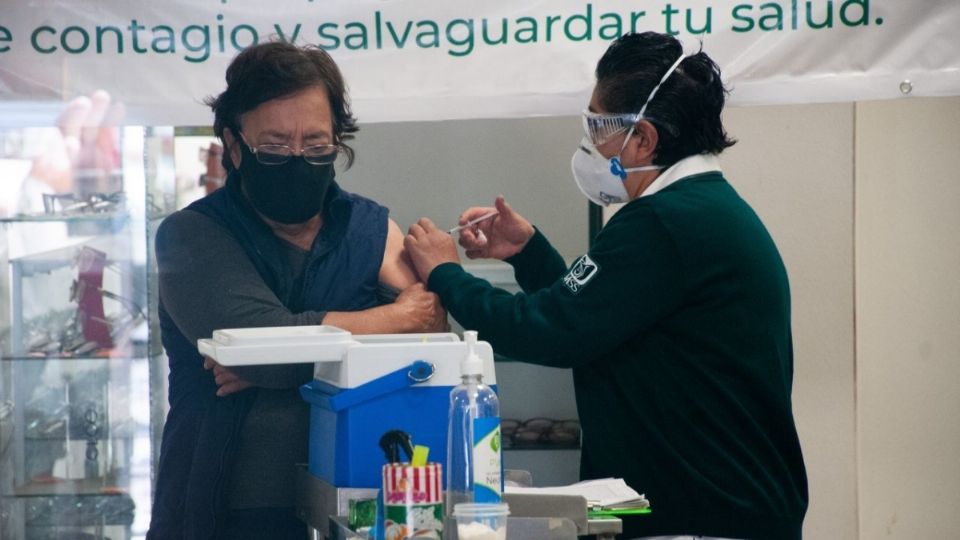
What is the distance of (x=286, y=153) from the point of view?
2.82 meters

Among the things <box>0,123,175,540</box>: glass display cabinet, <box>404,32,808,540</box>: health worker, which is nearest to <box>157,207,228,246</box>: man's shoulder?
<box>404,32,808,540</box>: health worker

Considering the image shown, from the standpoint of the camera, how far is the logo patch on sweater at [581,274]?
2.54 metres

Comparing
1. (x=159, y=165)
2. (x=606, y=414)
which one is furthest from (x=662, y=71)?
(x=159, y=165)

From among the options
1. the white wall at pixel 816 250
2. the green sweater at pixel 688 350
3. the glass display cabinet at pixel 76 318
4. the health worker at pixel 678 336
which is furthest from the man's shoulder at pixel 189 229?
the white wall at pixel 816 250

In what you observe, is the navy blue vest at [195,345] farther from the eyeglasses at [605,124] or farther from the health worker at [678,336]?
the eyeglasses at [605,124]

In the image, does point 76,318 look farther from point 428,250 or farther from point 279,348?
point 279,348

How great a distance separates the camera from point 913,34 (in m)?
3.17

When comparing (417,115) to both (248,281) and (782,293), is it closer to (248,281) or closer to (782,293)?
(248,281)

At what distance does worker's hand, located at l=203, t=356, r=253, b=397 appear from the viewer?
2.70m

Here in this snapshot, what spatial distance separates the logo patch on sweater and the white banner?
2.61 feet

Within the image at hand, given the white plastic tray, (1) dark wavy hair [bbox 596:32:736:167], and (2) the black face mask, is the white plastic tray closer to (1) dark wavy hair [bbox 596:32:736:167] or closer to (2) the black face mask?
(2) the black face mask

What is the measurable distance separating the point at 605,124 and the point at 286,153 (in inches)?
29.2

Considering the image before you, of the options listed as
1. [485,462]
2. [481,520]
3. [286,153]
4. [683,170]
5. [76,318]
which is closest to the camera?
[481,520]

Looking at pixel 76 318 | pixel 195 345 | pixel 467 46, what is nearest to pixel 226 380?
pixel 195 345
